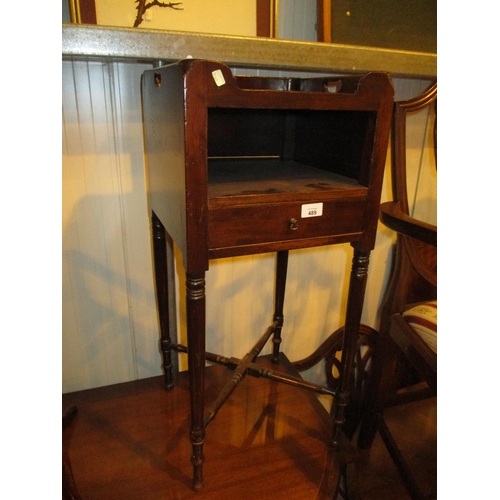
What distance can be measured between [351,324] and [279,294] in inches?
14.6

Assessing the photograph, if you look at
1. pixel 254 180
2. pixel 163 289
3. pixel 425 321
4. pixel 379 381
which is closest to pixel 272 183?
pixel 254 180

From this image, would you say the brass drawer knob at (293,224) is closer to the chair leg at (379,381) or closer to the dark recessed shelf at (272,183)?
the dark recessed shelf at (272,183)

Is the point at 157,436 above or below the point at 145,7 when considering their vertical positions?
below

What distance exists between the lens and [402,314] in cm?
106

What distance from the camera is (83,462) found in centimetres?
86

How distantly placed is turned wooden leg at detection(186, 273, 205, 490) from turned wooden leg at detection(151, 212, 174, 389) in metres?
0.34

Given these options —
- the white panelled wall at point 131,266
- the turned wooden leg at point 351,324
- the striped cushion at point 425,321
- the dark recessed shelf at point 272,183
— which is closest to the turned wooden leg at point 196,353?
the dark recessed shelf at point 272,183

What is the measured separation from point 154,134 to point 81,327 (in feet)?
2.07

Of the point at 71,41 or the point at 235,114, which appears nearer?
the point at 71,41

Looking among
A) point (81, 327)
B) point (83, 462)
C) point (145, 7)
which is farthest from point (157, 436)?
point (145, 7)

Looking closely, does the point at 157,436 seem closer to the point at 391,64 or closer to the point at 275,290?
the point at 275,290

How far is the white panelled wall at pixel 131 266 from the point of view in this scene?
3.04 ft
